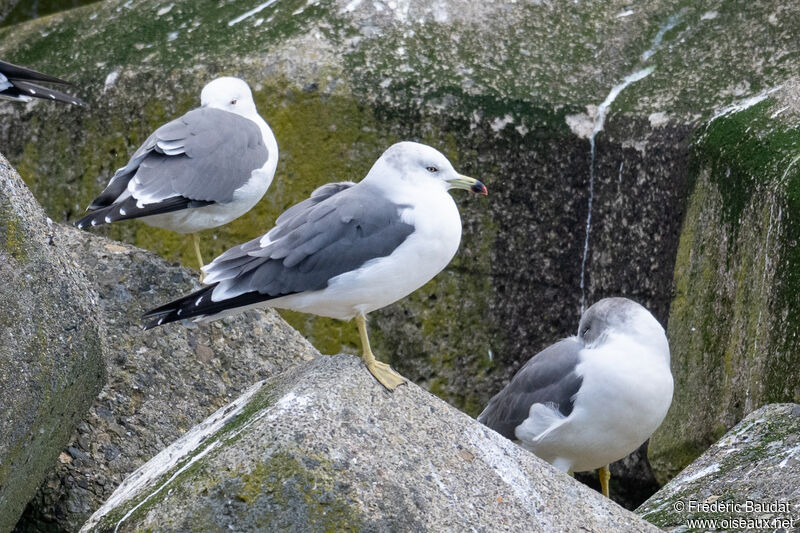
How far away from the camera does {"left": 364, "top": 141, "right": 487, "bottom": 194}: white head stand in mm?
3809

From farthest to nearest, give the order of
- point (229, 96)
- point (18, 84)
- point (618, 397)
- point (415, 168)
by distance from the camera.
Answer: point (229, 96)
point (18, 84)
point (618, 397)
point (415, 168)

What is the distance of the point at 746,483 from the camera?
3.94m

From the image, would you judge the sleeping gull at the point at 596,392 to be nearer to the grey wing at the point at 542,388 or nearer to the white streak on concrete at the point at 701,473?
the grey wing at the point at 542,388

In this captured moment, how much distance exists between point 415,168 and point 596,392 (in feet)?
4.50

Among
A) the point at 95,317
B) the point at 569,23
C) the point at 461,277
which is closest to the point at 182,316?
the point at 95,317

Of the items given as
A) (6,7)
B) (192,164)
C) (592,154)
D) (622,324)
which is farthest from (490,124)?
(6,7)

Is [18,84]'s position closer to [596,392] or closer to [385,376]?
[385,376]

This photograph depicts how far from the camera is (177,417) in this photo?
14.7 ft

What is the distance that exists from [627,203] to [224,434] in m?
3.74

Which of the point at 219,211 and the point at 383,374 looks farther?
the point at 219,211

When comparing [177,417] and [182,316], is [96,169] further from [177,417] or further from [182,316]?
[182,316]

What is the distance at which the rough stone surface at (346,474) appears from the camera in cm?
289

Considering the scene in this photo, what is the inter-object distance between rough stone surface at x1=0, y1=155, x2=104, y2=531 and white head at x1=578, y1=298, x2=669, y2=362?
211 centimetres

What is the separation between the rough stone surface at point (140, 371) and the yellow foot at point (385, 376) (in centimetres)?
102
